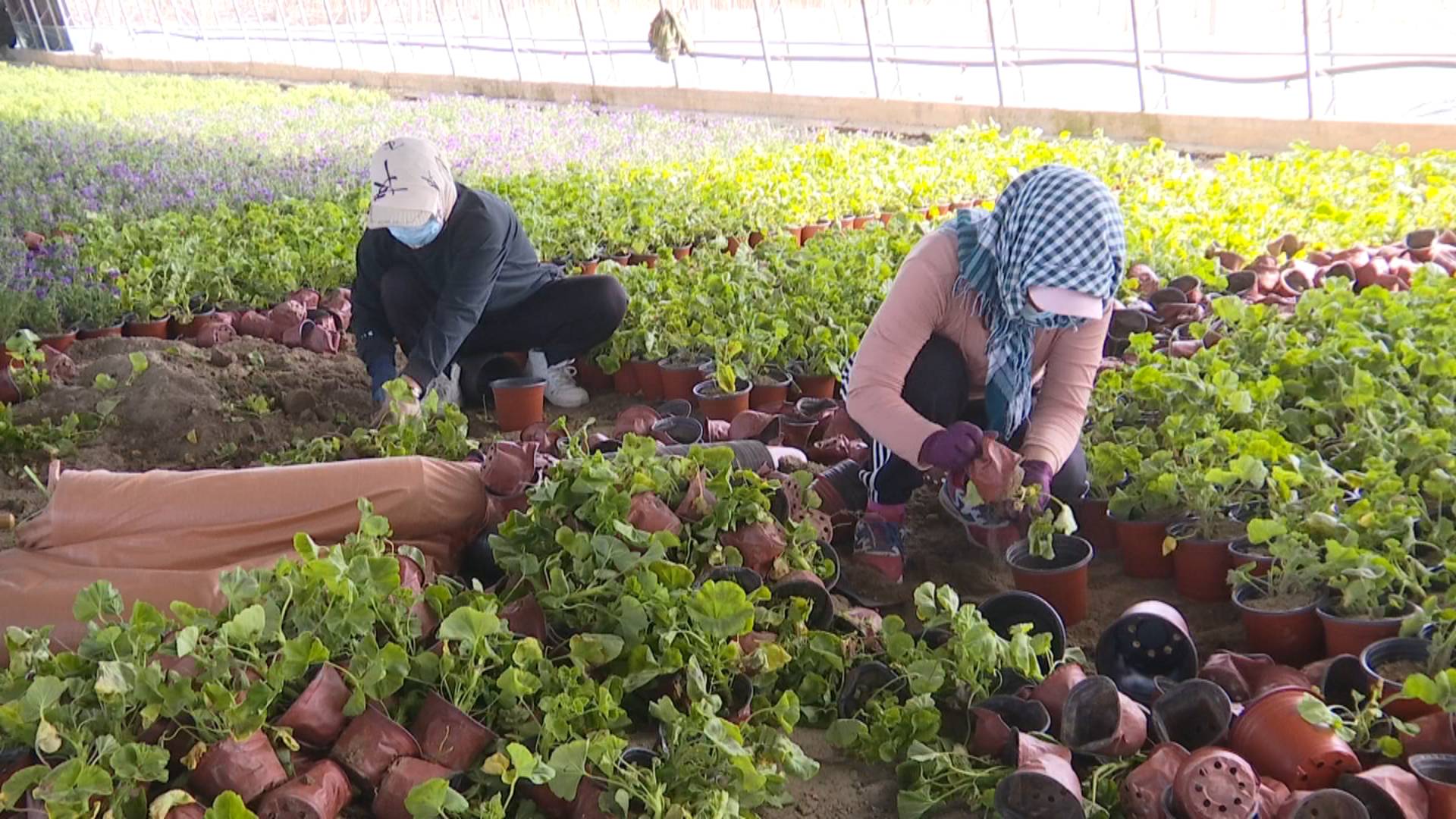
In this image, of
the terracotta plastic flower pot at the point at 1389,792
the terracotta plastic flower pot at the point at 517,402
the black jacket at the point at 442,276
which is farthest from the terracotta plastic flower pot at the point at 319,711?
the terracotta plastic flower pot at the point at 517,402

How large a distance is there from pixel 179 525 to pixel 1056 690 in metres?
1.58

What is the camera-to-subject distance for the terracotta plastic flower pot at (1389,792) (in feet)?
5.23

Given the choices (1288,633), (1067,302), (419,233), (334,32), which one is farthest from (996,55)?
(334,32)

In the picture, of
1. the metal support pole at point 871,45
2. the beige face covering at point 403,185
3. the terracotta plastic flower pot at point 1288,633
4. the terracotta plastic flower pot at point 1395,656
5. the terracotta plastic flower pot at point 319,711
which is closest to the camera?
the terracotta plastic flower pot at point 319,711

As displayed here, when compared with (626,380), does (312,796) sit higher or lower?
higher

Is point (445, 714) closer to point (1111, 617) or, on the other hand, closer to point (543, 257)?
point (1111, 617)

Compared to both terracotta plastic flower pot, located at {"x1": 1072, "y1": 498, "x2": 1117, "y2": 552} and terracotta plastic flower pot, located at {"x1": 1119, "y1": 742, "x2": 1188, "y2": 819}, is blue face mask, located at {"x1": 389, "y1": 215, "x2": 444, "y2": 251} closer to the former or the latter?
terracotta plastic flower pot, located at {"x1": 1072, "y1": 498, "x2": 1117, "y2": 552}

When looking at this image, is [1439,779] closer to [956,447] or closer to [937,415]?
[956,447]

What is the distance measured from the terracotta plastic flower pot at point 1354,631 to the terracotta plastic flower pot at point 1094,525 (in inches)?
26.3

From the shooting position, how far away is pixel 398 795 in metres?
1.63

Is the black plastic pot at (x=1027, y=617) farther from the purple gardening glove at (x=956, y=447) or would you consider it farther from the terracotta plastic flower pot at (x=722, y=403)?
the terracotta plastic flower pot at (x=722, y=403)

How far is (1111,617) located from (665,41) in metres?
11.6

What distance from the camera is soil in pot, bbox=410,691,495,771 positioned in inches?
66.9

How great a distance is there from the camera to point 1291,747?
67.8 inches
